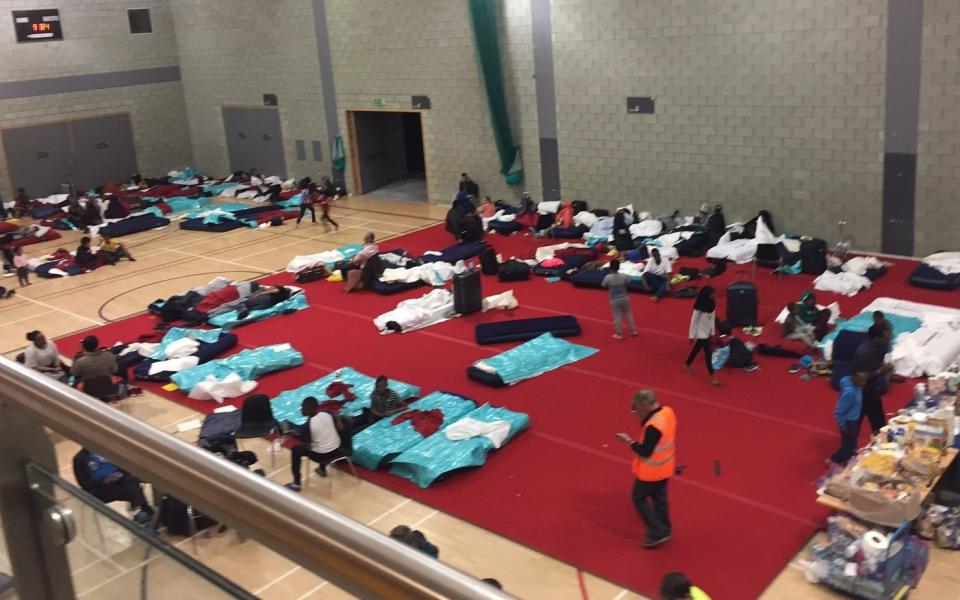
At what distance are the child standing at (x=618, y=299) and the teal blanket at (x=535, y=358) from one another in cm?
62

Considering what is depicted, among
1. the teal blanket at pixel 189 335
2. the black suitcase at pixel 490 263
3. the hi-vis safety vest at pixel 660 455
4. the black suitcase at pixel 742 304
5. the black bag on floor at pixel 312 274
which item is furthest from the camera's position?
the black bag on floor at pixel 312 274

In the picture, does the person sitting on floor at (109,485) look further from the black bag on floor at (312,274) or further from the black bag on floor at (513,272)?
the black bag on floor at (312,274)

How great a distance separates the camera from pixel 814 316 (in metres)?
13.2

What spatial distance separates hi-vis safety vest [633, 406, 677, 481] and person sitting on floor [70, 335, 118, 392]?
7.84m

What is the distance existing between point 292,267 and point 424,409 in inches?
336

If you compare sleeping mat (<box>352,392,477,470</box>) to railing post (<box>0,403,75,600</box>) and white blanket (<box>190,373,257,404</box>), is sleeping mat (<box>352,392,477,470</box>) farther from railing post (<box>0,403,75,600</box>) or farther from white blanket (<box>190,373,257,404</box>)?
railing post (<box>0,403,75,600</box>)

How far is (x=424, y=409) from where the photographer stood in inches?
454

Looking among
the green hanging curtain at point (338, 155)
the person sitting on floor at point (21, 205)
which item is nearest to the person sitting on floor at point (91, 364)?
the green hanging curtain at point (338, 155)

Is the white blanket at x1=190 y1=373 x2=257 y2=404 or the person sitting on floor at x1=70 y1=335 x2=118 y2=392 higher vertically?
the person sitting on floor at x1=70 y1=335 x2=118 y2=392

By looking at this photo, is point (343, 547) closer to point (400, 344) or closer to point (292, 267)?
point (400, 344)

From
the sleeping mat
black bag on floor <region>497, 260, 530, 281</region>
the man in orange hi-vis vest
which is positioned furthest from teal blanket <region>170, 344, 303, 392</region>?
the man in orange hi-vis vest

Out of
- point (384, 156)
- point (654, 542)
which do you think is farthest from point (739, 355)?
point (384, 156)

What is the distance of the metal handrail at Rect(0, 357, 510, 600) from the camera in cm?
119

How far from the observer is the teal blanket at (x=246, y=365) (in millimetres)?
13312
